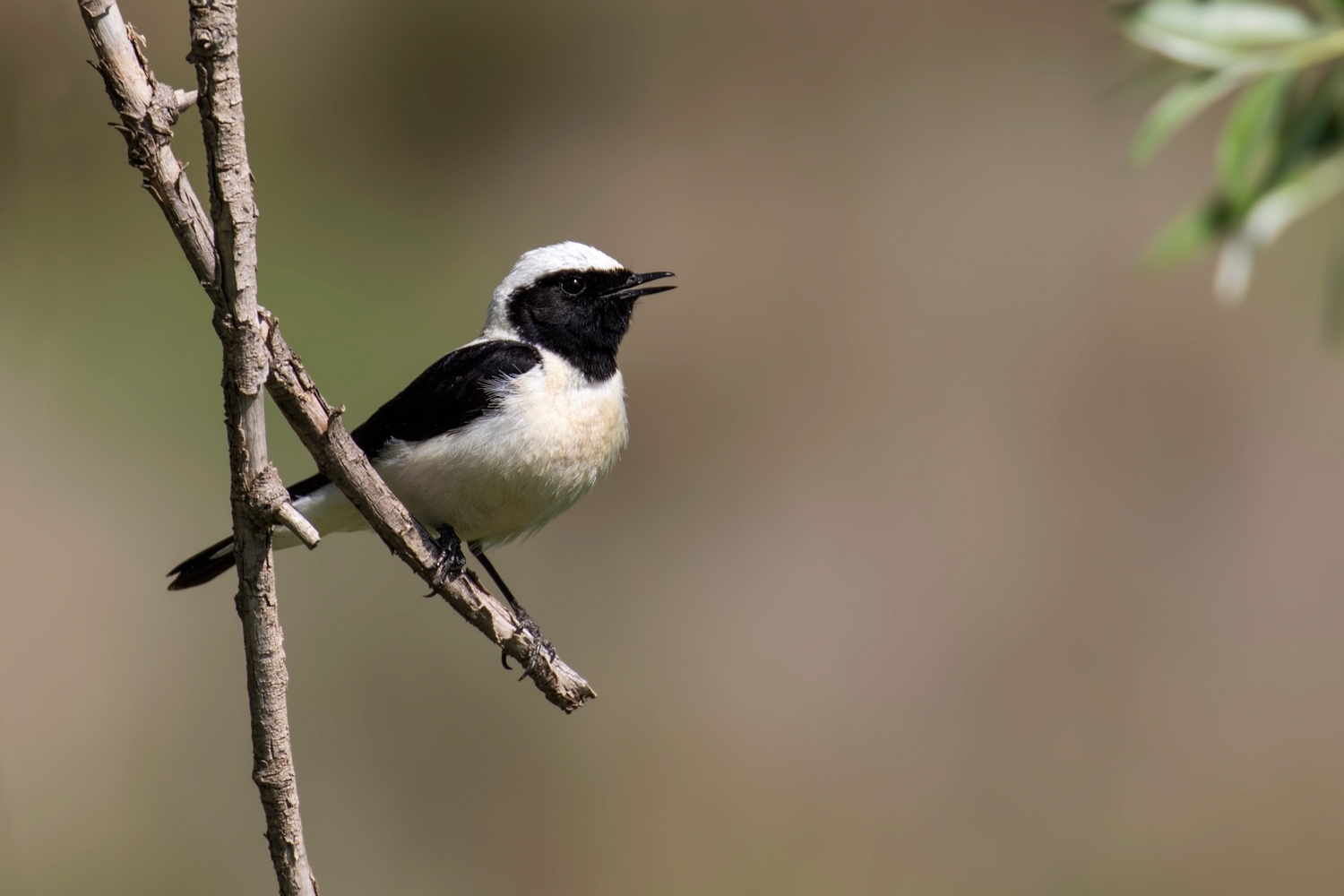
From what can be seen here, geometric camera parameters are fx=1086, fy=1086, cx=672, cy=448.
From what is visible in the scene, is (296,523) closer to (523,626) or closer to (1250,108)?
(523,626)

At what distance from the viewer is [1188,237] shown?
1579 mm

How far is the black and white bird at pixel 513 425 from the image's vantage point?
3107 mm

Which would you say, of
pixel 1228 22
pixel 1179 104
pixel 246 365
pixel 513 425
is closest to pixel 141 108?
pixel 246 365

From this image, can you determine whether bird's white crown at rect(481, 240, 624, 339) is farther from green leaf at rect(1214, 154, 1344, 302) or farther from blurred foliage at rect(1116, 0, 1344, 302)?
green leaf at rect(1214, 154, 1344, 302)

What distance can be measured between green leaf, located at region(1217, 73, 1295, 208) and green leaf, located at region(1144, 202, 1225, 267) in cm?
4

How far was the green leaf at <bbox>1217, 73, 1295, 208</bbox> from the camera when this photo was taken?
162 cm

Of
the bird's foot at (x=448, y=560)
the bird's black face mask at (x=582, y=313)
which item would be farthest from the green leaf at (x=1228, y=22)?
the bird's black face mask at (x=582, y=313)

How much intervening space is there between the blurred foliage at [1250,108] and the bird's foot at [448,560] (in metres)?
1.45

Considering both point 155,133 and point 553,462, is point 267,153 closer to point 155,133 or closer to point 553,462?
point 553,462

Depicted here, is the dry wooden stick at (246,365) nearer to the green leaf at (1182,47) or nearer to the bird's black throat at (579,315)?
the green leaf at (1182,47)

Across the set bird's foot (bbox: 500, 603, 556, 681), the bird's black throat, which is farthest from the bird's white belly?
bird's foot (bbox: 500, 603, 556, 681)

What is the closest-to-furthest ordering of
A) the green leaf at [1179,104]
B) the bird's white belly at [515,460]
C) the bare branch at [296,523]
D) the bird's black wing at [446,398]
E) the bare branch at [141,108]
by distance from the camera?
the bare branch at [141,108] < the green leaf at [1179,104] < the bare branch at [296,523] < the bird's white belly at [515,460] < the bird's black wing at [446,398]

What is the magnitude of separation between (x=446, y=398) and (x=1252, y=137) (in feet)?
7.42

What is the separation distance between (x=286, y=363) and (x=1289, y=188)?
1.53 metres
